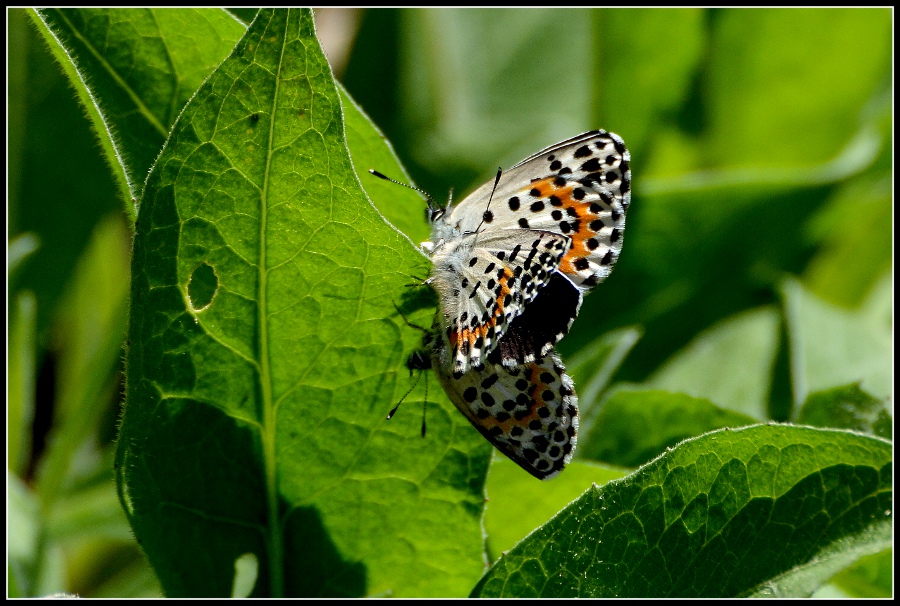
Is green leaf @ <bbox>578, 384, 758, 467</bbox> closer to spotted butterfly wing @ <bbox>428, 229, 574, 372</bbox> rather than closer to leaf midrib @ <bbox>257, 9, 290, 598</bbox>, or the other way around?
spotted butterfly wing @ <bbox>428, 229, 574, 372</bbox>

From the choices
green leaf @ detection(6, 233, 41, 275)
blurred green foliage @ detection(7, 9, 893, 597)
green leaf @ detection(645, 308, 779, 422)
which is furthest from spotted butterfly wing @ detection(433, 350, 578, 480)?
green leaf @ detection(6, 233, 41, 275)

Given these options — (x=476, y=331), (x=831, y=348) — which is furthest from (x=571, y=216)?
(x=831, y=348)

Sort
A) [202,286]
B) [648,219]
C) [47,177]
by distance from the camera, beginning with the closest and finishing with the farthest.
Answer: [202,286] < [648,219] < [47,177]

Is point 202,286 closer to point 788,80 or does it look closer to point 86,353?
point 86,353

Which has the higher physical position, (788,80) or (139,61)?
(139,61)

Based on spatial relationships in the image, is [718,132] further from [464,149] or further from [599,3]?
[464,149]
